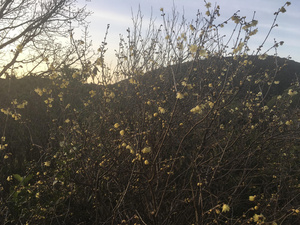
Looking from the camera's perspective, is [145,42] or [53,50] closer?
[145,42]

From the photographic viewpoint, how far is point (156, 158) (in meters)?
2.01

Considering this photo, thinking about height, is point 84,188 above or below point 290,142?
below

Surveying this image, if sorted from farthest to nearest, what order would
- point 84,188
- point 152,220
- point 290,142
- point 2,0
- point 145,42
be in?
point 2,0
point 145,42
point 290,142
point 84,188
point 152,220

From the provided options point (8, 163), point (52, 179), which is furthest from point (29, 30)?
point (52, 179)

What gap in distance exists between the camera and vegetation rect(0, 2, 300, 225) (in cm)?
239

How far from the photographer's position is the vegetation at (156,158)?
2.39 metres

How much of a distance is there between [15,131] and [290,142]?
207 inches

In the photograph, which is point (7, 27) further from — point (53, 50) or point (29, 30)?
point (53, 50)

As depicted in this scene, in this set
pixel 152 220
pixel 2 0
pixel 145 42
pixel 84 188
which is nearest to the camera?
pixel 152 220

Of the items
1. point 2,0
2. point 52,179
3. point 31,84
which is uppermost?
point 2,0

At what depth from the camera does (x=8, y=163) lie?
4320 millimetres

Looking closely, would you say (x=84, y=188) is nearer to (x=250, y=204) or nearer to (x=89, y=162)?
(x=89, y=162)

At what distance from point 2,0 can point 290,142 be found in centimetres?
868

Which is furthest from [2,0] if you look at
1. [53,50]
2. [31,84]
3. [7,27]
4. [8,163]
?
[8,163]
